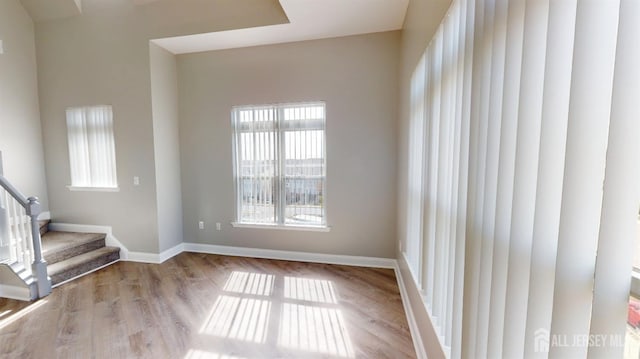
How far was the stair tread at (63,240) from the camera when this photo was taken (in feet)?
11.7

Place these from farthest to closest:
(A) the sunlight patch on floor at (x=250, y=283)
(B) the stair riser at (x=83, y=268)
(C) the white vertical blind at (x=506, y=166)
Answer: (B) the stair riser at (x=83, y=268) < (A) the sunlight patch on floor at (x=250, y=283) < (C) the white vertical blind at (x=506, y=166)

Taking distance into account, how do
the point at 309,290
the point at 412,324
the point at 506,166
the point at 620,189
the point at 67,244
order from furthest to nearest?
the point at 67,244 → the point at 309,290 → the point at 412,324 → the point at 506,166 → the point at 620,189

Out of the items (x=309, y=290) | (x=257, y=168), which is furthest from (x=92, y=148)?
(x=309, y=290)

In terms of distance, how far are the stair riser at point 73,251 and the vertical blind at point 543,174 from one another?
15.4 feet

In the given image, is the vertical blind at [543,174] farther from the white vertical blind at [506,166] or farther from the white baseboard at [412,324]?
the white baseboard at [412,324]

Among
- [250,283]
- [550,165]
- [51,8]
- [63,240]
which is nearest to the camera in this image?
[550,165]

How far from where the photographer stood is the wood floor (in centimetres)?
222

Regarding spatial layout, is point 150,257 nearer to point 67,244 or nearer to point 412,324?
point 67,244

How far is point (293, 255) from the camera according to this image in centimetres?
403

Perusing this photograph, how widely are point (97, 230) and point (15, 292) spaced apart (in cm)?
126

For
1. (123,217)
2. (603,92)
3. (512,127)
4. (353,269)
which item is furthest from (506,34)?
(123,217)

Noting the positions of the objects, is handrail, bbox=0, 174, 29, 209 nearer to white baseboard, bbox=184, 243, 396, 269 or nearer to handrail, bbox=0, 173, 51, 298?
handrail, bbox=0, 173, 51, 298

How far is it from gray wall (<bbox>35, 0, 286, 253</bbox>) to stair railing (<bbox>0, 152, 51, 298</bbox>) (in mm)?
1033

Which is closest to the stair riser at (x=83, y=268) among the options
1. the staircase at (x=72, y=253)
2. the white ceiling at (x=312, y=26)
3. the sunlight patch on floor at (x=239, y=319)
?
the staircase at (x=72, y=253)
